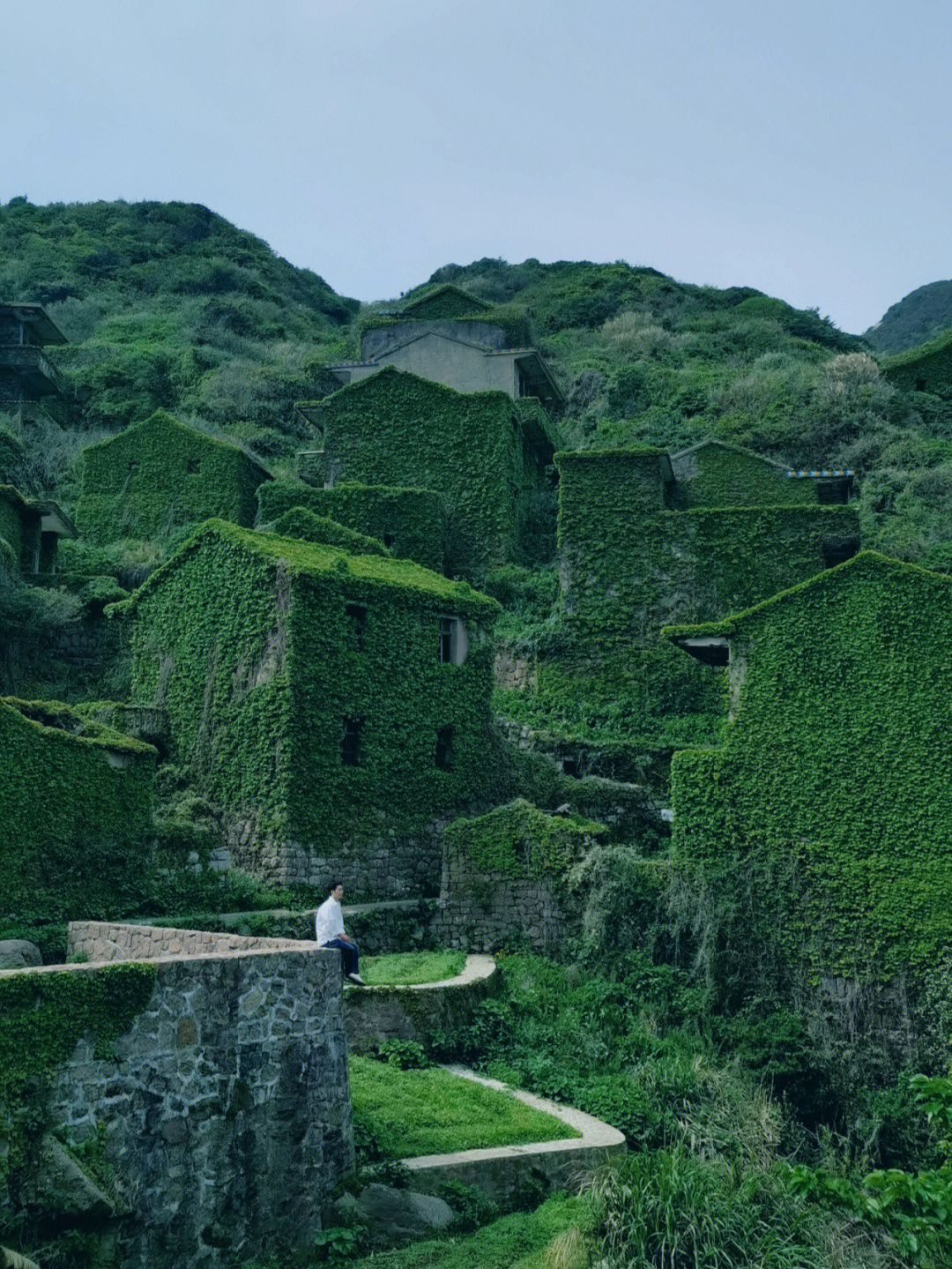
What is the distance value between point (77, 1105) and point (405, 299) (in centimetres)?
8356

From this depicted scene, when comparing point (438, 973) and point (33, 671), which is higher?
point (33, 671)

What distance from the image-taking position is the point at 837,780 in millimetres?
21641

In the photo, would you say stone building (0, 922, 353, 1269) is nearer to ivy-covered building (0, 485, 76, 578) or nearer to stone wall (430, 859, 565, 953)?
stone wall (430, 859, 565, 953)

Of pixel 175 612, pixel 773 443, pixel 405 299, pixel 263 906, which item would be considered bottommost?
pixel 263 906

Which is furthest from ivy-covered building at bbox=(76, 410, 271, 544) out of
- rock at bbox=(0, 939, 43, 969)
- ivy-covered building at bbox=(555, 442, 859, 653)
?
rock at bbox=(0, 939, 43, 969)

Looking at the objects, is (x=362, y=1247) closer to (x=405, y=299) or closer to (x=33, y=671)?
(x=33, y=671)

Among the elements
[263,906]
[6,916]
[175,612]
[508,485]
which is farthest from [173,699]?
[508,485]

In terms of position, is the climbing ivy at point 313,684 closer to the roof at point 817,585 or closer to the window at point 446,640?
the window at point 446,640

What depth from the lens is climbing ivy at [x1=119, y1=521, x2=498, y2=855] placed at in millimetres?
23953

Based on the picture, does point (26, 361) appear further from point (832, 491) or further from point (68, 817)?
point (68, 817)

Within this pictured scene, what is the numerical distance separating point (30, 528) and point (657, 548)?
16906mm

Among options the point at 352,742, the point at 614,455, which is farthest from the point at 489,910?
the point at 614,455

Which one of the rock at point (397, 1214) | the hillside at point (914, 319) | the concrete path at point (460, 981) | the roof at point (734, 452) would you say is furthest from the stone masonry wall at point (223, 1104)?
the hillside at point (914, 319)

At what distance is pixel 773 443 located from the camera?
45.8 meters
